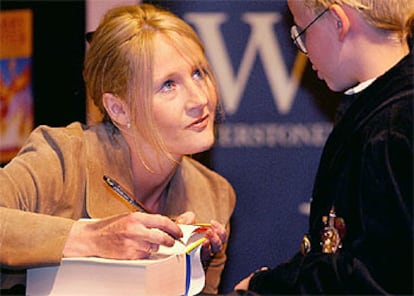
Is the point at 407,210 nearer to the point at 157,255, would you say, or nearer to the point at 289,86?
the point at 157,255

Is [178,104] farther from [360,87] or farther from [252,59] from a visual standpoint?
[360,87]

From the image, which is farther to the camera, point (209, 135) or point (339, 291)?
point (209, 135)

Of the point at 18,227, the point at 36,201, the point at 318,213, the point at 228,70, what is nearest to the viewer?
the point at 318,213

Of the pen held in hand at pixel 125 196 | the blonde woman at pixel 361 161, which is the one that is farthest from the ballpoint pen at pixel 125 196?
the blonde woman at pixel 361 161

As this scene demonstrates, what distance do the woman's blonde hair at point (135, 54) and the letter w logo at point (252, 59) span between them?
161mm

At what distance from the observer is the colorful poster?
200 cm

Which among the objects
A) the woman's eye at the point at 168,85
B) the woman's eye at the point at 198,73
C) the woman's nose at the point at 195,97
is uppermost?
the woman's eye at the point at 198,73

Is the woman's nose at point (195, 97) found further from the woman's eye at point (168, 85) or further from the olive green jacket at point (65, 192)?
the olive green jacket at point (65, 192)

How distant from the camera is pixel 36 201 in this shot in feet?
5.47

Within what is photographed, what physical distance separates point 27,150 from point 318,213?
0.60m

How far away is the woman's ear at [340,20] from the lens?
1381 millimetres

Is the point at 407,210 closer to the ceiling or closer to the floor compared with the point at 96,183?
closer to the ceiling

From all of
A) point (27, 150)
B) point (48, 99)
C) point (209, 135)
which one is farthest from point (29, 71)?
point (209, 135)

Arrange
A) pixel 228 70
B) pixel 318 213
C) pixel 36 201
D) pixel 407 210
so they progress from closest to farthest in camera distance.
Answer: pixel 407 210 → pixel 318 213 → pixel 36 201 → pixel 228 70
